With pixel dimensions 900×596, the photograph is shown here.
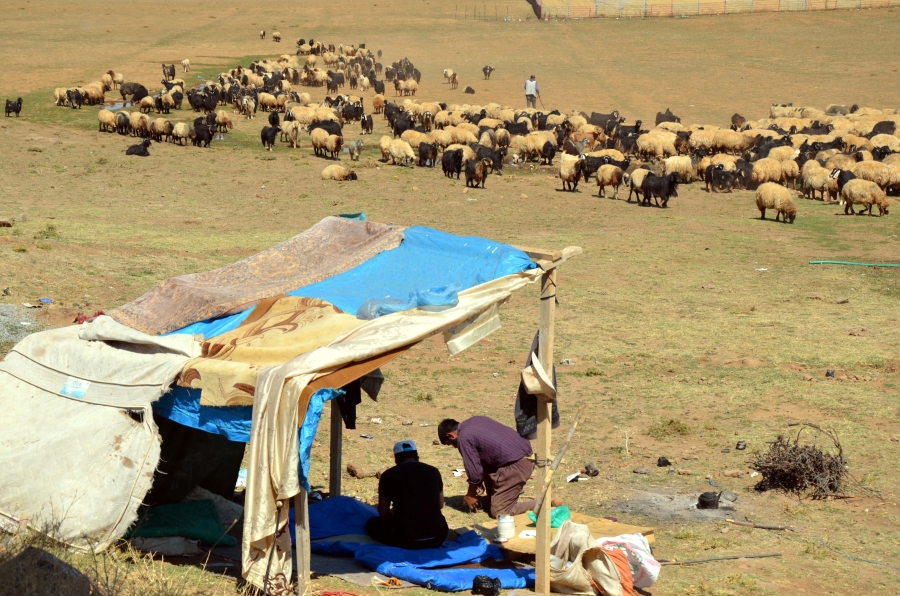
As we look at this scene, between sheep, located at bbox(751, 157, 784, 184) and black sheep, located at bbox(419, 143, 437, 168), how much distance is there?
8.85 meters

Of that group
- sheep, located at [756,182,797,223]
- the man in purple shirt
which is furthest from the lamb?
the man in purple shirt

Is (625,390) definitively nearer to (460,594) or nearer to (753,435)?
(753,435)

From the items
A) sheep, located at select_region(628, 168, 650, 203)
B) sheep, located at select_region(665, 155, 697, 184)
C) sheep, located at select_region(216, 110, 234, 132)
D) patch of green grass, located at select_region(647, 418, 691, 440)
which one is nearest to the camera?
patch of green grass, located at select_region(647, 418, 691, 440)

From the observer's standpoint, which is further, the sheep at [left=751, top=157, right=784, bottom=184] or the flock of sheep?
the sheep at [left=751, top=157, right=784, bottom=184]

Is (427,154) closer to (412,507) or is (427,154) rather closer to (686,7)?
(412,507)

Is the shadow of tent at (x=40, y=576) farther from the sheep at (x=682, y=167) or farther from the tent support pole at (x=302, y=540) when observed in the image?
the sheep at (x=682, y=167)

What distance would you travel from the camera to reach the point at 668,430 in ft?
35.3

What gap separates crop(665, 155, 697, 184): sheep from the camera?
28.8m

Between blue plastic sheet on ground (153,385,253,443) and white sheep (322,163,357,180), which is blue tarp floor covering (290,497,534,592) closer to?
blue plastic sheet on ground (153,385,253,443)

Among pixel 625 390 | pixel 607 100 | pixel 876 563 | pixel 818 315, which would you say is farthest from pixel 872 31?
pixel 876 563

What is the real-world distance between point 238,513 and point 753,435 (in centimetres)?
540

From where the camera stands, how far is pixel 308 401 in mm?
6004

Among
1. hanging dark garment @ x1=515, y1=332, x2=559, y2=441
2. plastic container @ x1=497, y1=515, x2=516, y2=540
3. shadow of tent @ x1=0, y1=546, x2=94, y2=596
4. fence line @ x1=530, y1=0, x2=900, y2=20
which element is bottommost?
plastic container @ x1=497, y1=515, x2=516, y2=540

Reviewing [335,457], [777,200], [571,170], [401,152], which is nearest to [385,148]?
[401,152]
